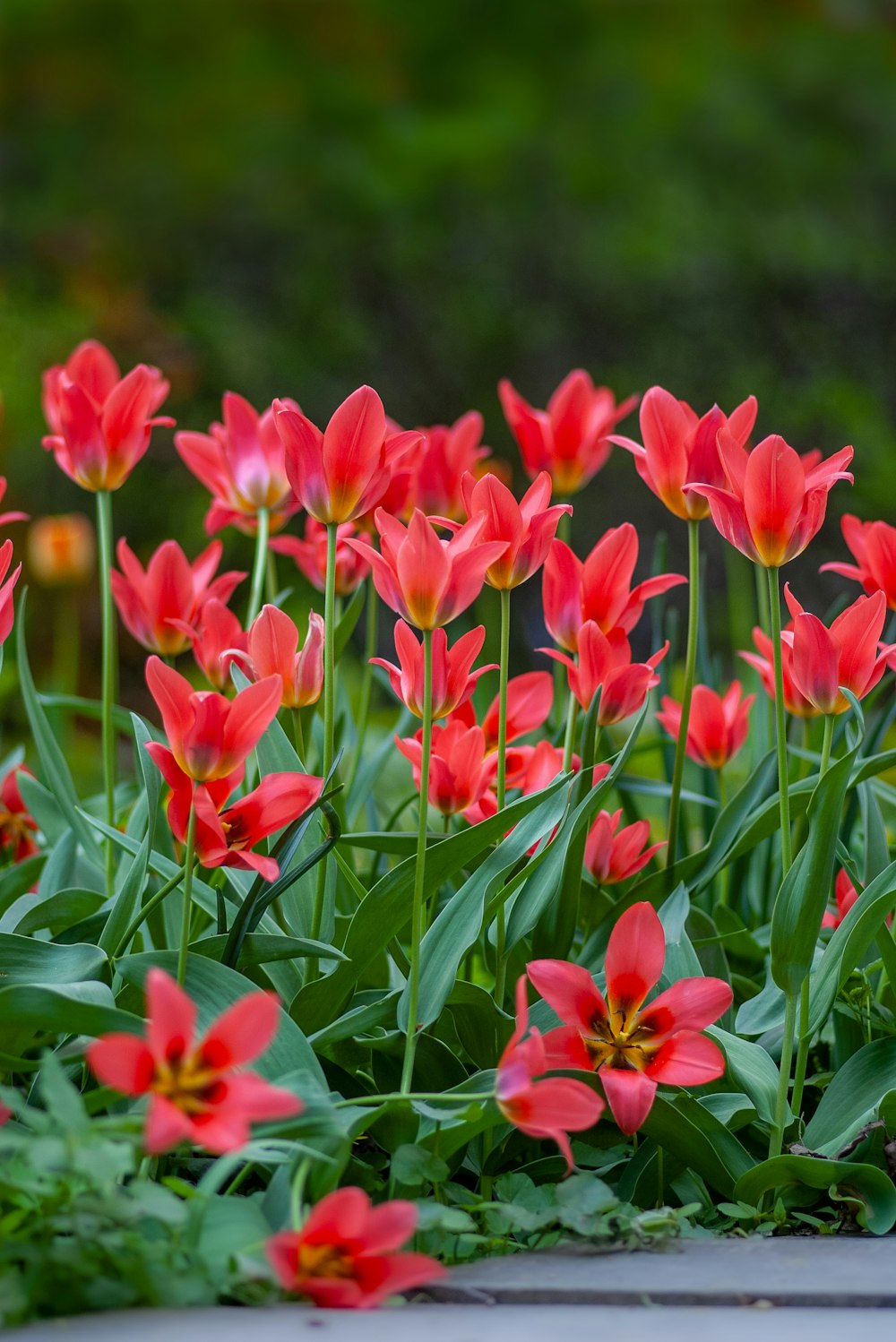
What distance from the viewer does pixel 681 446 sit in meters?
0.97

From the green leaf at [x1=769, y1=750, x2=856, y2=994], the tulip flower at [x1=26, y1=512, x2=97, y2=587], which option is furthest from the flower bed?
the tulip flower at [x1=26, y1=512, x2=97, y2=587]

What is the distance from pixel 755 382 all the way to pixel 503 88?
2.74m

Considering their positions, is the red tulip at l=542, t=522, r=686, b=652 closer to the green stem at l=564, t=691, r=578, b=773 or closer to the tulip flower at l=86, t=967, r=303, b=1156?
the green stem at l=564, t=691, r=578, b=773

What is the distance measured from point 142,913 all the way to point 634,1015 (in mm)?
322

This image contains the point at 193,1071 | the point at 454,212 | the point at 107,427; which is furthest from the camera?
the point at 454,212

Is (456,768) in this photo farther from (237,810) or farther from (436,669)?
(237,810)

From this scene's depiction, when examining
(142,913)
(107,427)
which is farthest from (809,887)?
(107,427)

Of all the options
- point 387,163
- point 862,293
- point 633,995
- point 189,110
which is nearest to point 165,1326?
point 633,995

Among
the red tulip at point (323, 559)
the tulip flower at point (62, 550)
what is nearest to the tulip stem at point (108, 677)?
the red tulip at point (323, 559)

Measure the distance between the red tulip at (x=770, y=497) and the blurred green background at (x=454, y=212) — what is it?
4.03 metres

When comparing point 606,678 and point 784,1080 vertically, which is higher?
point 606,678

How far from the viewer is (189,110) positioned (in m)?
7.01

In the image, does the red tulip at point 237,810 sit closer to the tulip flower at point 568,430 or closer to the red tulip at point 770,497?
the red tulip at point 770,497

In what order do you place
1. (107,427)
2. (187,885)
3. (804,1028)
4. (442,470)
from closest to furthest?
(187,885)
(804,1028)
(107,427)
(442,470)
